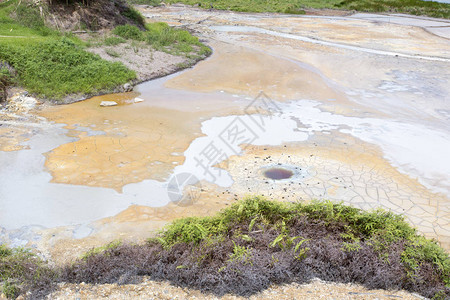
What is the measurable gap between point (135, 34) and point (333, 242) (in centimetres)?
1474

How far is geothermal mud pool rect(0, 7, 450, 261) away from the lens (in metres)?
5.99

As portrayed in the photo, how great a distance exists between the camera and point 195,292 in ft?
13.4

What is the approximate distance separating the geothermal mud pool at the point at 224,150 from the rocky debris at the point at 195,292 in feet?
3.16

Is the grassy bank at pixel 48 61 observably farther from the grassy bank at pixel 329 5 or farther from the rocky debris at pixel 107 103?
the grassy bank at pixel 329 5

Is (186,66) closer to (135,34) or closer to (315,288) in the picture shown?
(135,34)

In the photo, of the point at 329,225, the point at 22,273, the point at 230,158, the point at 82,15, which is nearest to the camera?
the point at 22,273

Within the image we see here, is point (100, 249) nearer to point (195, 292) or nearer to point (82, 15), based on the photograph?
point (195, 292)

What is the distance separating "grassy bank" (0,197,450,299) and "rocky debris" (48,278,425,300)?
78 millimetres

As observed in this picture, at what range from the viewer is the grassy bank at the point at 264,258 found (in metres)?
4.17

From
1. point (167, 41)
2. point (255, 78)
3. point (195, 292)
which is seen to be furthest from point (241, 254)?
point (167, 41)

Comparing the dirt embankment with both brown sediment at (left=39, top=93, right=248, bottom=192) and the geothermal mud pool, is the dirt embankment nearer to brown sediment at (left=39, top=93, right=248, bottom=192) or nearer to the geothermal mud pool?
the geothermal mud pool

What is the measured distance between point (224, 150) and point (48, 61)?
744 centimetres

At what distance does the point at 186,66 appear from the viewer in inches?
603

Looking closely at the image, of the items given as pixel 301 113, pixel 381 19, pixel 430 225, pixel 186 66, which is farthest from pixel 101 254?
pixel 381 19
